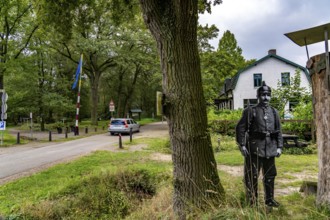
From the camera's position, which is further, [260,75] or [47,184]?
[260,75]

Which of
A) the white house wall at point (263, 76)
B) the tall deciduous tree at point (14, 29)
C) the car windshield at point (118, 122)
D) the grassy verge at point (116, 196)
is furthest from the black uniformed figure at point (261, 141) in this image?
the white house wall at point (263, 76)

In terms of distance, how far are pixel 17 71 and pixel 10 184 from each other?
1354cm

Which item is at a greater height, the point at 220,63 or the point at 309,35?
the point at 220,63

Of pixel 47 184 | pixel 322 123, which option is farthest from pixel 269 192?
pixel 47 184

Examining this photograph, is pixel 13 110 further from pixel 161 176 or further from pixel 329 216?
pixel 329 216

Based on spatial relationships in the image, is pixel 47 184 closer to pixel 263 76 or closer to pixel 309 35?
pixel 309 35

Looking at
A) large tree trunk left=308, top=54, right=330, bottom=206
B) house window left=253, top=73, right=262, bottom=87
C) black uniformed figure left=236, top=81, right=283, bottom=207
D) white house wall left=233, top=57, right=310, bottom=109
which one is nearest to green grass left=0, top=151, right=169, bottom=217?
black uniformed figure left=236, top=81, right=283, bottom=207

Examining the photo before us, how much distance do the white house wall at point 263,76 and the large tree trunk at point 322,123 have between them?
2439 cm

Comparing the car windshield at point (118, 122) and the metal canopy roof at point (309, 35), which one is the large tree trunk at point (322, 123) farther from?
the car windshield at point (118, 122)

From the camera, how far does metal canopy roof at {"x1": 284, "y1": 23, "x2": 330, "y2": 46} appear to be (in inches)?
142

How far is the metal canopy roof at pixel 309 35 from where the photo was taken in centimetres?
362

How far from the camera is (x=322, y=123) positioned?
11.5 ft

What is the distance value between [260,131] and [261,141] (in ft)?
0.50

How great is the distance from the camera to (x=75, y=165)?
8375mm
